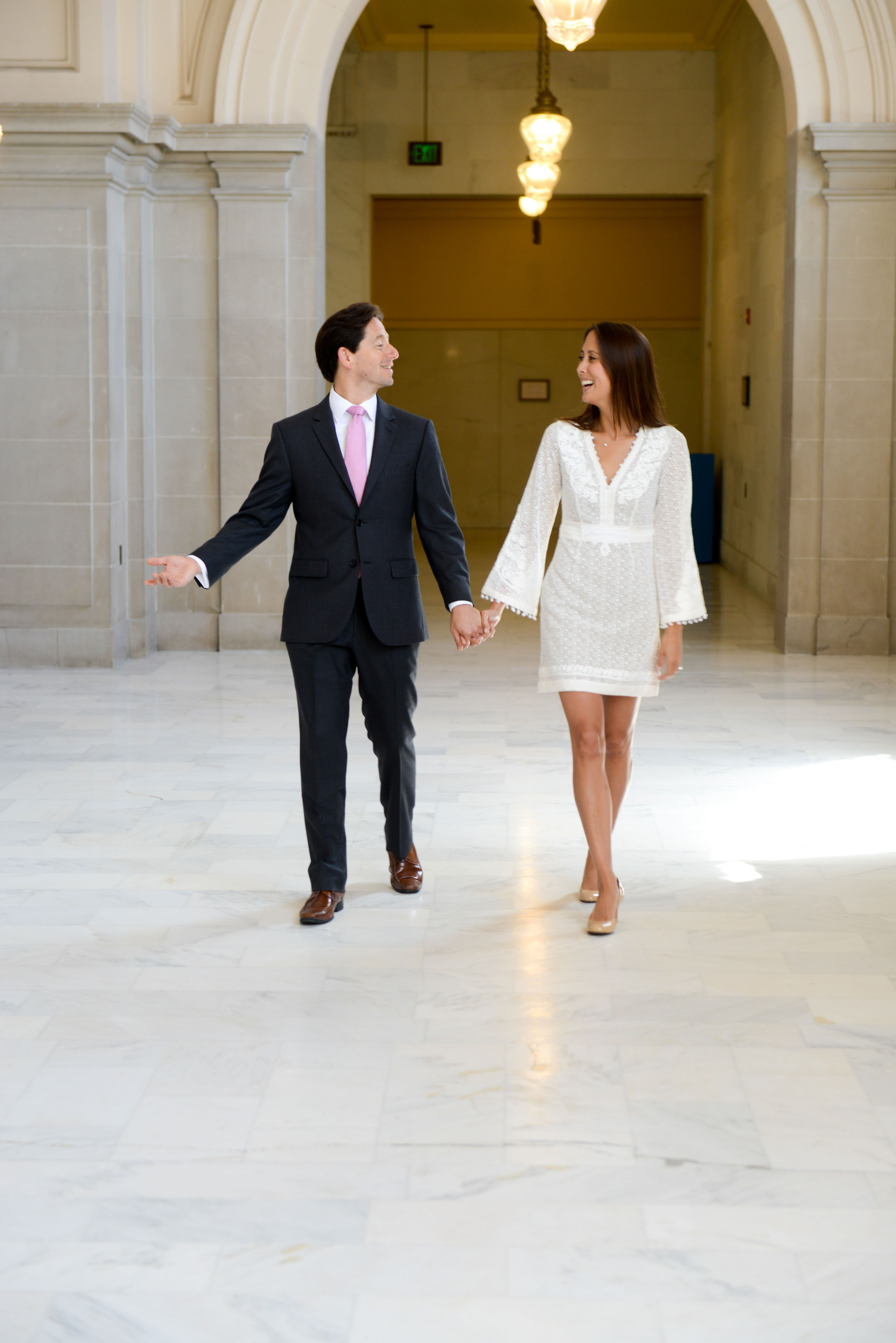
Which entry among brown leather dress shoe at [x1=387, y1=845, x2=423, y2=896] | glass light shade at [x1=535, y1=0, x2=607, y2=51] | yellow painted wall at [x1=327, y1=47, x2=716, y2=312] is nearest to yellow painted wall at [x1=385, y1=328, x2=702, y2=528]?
yellow painted wall at [x1=327, y1=47, x2=716, y2=312]

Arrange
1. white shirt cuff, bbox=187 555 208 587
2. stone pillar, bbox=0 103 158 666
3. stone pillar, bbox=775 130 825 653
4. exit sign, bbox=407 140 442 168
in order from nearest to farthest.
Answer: white shirt cuff, bbox=187 555 208 587
stone pillar, bbox=0 103 158 666
stone pillar, bbox=775 130 825 653
exit sign, bbox=407 140 442 168

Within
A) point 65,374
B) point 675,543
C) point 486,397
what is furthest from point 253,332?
point 486,397

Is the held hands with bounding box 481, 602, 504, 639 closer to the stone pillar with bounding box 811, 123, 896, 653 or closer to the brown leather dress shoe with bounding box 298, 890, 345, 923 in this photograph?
the brown leather dress shoe with bounding box 298, 890, 345, 923

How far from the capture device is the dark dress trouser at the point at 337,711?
15.8 ft

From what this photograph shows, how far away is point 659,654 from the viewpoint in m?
4.73

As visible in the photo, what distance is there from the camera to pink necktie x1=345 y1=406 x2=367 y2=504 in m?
4.80

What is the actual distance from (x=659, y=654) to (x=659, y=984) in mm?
1054

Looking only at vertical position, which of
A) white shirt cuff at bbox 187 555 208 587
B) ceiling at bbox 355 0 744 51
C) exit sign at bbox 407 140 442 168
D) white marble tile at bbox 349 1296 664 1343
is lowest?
white marble tile at bbox 349 1296 664 1343

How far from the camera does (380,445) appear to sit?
477 cm

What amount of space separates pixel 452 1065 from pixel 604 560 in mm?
1696

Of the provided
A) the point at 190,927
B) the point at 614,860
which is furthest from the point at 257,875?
the point at 614,860

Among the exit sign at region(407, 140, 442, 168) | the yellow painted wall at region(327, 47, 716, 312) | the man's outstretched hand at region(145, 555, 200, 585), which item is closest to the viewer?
the man's outstretched hand at region(145, 555, 200, 585)

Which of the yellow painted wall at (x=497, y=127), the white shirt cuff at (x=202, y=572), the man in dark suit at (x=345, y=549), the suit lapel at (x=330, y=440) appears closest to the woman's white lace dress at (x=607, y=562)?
the man in dark suit at (x=345, y=549)

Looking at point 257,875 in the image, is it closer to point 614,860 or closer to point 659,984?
point 614,860
